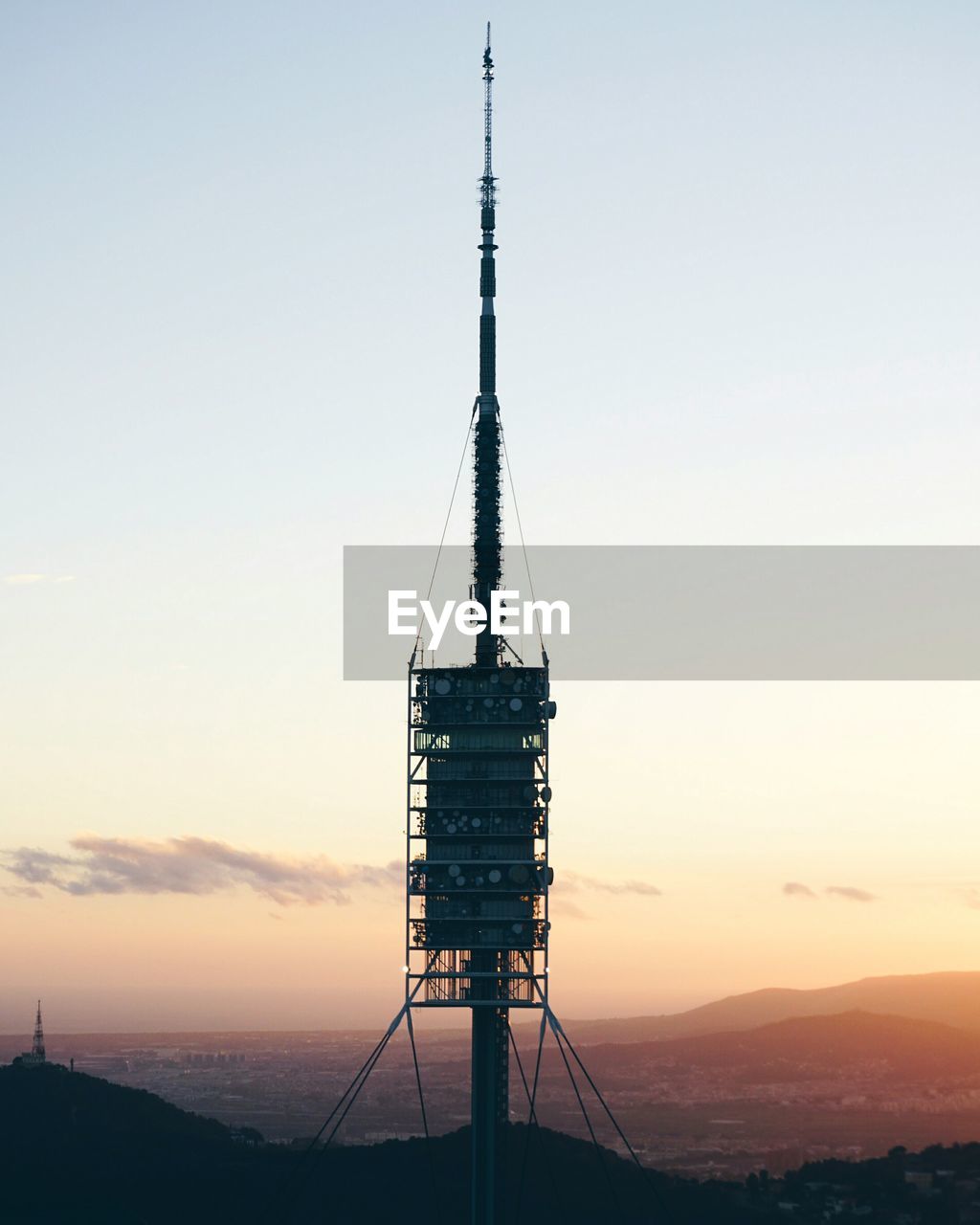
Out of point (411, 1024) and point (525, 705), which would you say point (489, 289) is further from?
point (411, 1024)

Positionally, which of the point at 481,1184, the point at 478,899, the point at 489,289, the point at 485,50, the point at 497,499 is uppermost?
the point at 485,50

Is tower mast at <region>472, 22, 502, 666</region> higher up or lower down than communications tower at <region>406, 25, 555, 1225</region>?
higher up

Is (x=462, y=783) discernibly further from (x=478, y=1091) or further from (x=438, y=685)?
(x=478, y=1091)

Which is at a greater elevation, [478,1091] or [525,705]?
[525,705]

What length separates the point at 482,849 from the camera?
612ft

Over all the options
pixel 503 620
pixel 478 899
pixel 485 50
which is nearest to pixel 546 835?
pixel 478 899

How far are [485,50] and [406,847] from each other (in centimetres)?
7849

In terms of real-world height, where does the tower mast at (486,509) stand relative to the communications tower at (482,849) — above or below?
above

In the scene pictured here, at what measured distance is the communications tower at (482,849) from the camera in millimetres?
185875

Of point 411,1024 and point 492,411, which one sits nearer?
point 411,1024

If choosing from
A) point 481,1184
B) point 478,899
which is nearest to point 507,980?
point 478,899

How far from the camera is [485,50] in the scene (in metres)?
198

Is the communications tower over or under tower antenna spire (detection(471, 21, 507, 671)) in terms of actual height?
under

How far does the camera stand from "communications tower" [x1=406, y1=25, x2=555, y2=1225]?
186 m
